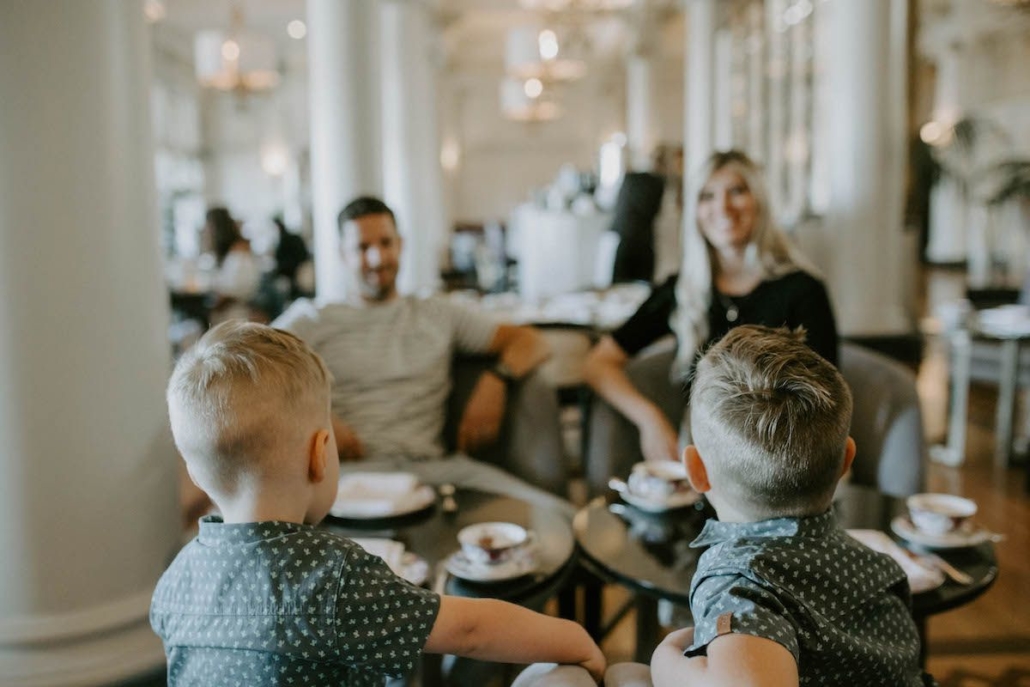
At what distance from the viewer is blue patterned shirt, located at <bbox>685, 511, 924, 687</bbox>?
0.91 metres

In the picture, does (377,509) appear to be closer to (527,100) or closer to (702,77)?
(702,77)

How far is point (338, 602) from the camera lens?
96 centimetres

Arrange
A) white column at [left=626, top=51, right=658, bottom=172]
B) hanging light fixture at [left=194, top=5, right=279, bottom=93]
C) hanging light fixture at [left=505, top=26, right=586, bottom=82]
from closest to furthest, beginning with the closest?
hanging light fixture at [left=505, top=26, right=586, bottom=82] < hanging light fixture at [left=194, top=5, right=279, bottom=93] < white column at [left=626, top=51, right=658, bottom=172]

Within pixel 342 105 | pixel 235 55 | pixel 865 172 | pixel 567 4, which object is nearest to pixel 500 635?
pixel 865 172

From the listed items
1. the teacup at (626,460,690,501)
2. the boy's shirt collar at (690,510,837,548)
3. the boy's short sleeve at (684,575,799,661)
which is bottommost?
the teacup at (626,460,690,501)

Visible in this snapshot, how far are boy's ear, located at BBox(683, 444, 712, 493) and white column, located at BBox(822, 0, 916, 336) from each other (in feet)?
10.7

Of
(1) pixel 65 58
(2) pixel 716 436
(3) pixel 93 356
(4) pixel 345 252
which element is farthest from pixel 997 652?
(1) pixel 65 58

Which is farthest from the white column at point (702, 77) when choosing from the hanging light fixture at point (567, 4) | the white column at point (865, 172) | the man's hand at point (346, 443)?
the man's hand at point (346, 443)

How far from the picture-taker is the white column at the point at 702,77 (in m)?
7.95

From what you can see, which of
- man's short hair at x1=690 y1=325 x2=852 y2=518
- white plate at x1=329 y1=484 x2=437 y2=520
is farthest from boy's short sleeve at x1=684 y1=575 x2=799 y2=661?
white plate at x1=329 y1=484 x2=437 y2=520

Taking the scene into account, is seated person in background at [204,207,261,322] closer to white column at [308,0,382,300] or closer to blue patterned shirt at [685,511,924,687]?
white column at [308,0,382,300]

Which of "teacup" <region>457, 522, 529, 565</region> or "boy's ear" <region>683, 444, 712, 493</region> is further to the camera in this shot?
"teacup" <region>457, 522, 529, 565</region>

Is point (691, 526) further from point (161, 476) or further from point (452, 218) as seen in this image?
point (452, 218)

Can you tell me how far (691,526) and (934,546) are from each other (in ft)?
1.44
